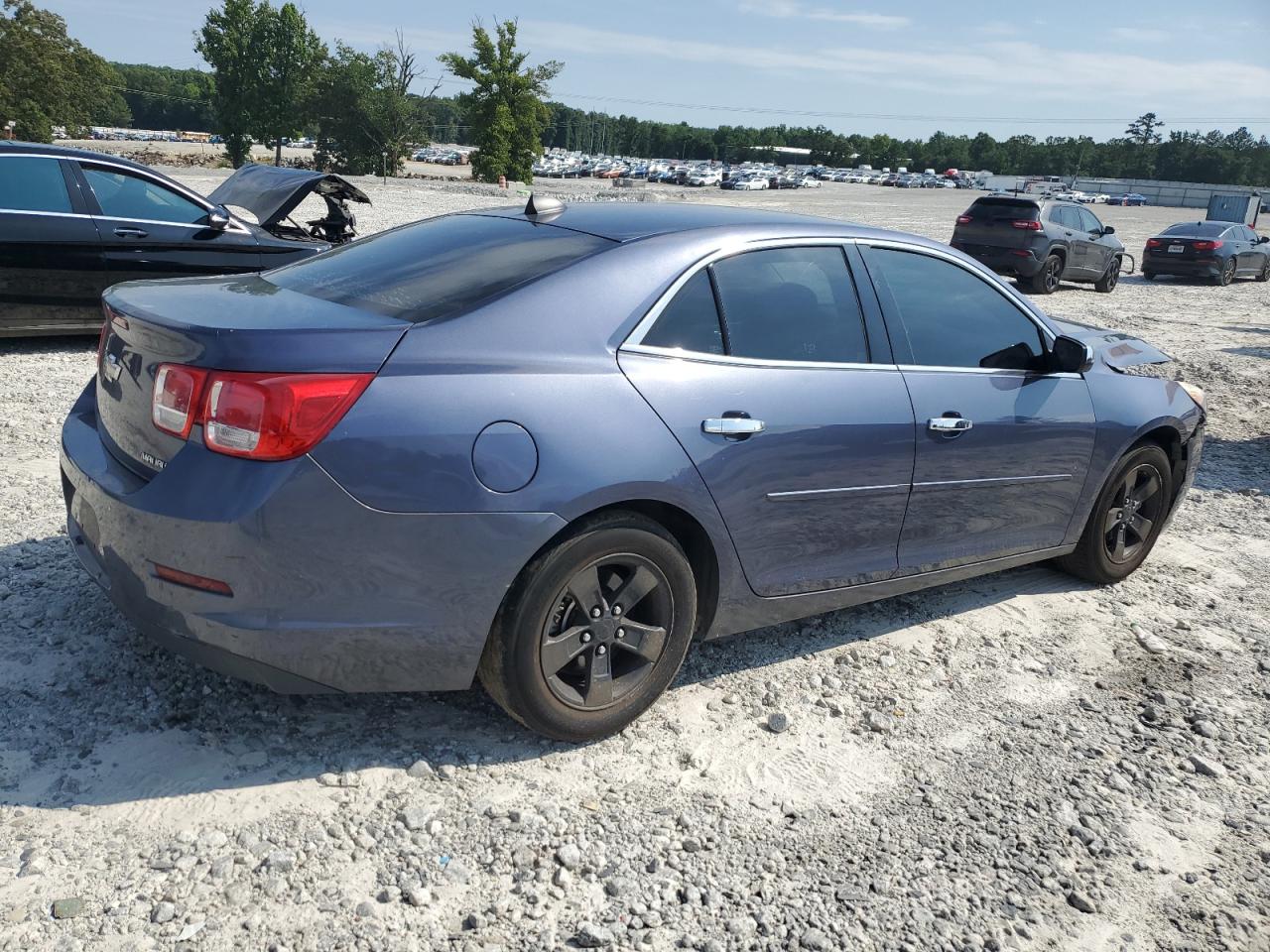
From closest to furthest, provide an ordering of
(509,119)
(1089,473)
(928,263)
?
(928,263) → (1089,473) → (509,119)

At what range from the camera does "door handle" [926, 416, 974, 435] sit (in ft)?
12.8

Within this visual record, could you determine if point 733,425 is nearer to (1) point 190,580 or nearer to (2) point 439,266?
(2) point 439,266

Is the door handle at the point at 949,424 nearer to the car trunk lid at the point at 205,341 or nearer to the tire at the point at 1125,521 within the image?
the tire at the point at 1125,521

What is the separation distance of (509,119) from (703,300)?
55304 mm

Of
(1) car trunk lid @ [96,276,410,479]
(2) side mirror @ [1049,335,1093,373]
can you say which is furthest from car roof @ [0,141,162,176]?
(2) side mirror @ [1049,335,1093,373]

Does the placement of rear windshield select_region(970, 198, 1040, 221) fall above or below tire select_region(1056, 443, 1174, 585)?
above

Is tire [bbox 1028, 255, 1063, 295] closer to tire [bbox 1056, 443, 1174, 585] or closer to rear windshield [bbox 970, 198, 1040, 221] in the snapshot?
rear windshield [bbox 970, 198, 1040, 221]

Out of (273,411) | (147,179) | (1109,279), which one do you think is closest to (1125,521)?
(273,411)

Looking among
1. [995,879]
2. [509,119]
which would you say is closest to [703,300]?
[995,879]

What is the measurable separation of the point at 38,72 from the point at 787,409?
66.5 m

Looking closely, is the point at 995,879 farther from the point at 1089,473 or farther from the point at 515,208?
the point at 515,208

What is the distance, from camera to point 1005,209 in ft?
59.2

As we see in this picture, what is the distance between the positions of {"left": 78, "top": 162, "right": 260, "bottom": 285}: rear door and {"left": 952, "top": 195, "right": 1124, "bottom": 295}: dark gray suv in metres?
13.3

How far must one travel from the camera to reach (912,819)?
3.10 metres
